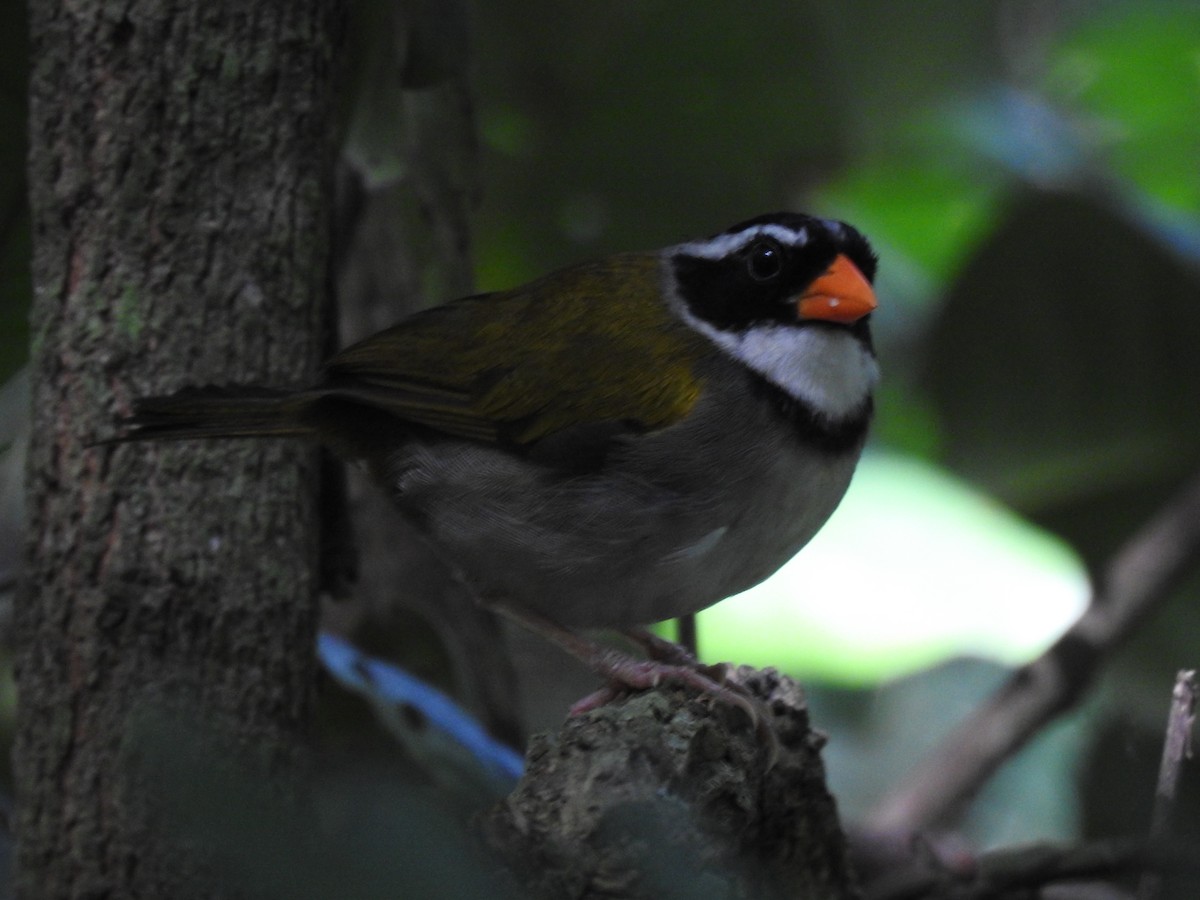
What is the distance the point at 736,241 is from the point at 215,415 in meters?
1.05

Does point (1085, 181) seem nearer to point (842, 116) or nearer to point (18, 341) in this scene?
point (842, 116)

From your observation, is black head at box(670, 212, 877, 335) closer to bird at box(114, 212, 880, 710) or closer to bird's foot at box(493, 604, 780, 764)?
bird at box(114, 212, 880, 710)

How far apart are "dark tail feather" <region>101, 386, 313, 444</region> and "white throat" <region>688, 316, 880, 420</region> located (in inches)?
33.0

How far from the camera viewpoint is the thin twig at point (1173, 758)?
4.96ft

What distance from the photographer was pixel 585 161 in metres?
4.24

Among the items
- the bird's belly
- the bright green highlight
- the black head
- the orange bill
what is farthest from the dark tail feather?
the bright green highlight

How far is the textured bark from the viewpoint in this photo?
256 cm

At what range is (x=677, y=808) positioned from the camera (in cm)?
164

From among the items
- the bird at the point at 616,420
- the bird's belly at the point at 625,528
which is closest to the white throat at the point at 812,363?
the bird at the point at 616,420

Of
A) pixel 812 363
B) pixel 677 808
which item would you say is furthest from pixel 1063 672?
pixel 677 808

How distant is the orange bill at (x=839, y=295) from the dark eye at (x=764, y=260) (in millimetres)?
79

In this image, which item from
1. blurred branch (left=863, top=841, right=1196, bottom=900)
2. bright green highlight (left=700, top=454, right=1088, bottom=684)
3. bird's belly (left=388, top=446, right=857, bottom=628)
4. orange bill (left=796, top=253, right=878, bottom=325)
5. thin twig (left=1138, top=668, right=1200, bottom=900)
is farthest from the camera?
bright green highlight (left=700, top=454, right=1088, bottom=684)

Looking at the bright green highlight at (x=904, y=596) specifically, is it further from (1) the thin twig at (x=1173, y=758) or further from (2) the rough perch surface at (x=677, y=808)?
(1) the thin twig at (x=1173, y=758)

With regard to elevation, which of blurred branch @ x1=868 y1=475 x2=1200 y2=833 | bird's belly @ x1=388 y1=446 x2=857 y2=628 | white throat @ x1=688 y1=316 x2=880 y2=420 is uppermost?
white throat @ x1=688 y1=316 x2=880 y2=420
